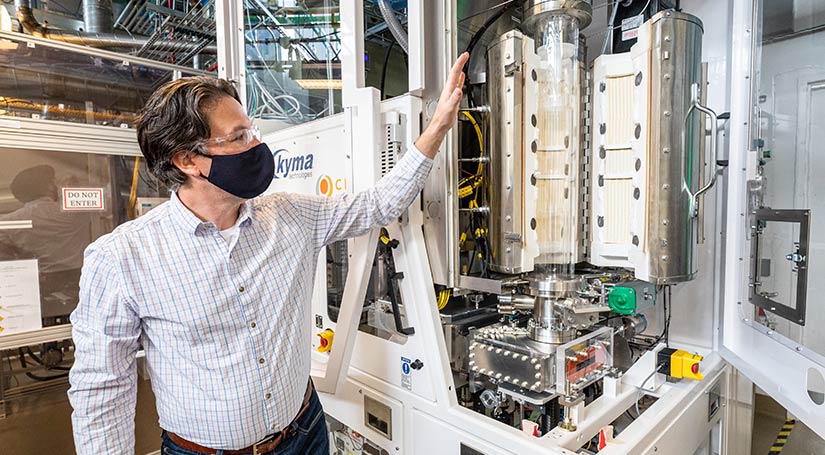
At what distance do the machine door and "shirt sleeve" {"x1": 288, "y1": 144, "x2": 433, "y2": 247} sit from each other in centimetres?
102

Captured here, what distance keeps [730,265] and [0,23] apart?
12.0 feet

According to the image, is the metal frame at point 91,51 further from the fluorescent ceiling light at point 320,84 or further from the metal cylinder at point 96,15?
the fluorescent ceiling light at point 320,84

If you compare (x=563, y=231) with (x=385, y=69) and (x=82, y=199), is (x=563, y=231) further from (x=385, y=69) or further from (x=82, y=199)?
(x=82, y=199)

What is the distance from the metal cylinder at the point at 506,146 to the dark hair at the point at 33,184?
8.20ft

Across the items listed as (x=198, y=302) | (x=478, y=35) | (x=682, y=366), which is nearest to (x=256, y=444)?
(x=198, y=302)

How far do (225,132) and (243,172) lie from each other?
0.12 metres

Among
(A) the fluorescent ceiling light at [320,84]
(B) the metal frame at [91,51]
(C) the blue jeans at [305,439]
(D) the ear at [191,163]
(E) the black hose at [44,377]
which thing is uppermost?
(B) the metal frame at [91,51]

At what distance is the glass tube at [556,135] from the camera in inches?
52.2

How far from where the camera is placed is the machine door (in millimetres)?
1355

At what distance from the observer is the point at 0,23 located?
7.99ft

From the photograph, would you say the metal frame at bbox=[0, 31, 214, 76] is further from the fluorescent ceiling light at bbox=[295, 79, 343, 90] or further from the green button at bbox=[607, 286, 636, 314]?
the green button at bbox=[607, 286, 636, 314]

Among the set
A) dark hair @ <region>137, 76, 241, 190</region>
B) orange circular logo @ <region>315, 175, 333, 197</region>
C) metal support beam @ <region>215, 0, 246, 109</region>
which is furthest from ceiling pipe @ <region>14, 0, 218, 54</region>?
dark hair @ <region>137, 76, 241, 190</region>

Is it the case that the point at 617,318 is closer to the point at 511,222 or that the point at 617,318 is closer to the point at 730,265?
the point at 730,265

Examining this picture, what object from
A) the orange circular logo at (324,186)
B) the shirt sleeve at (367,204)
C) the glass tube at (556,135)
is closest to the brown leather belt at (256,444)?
the shirt sleeve at (367,204)
